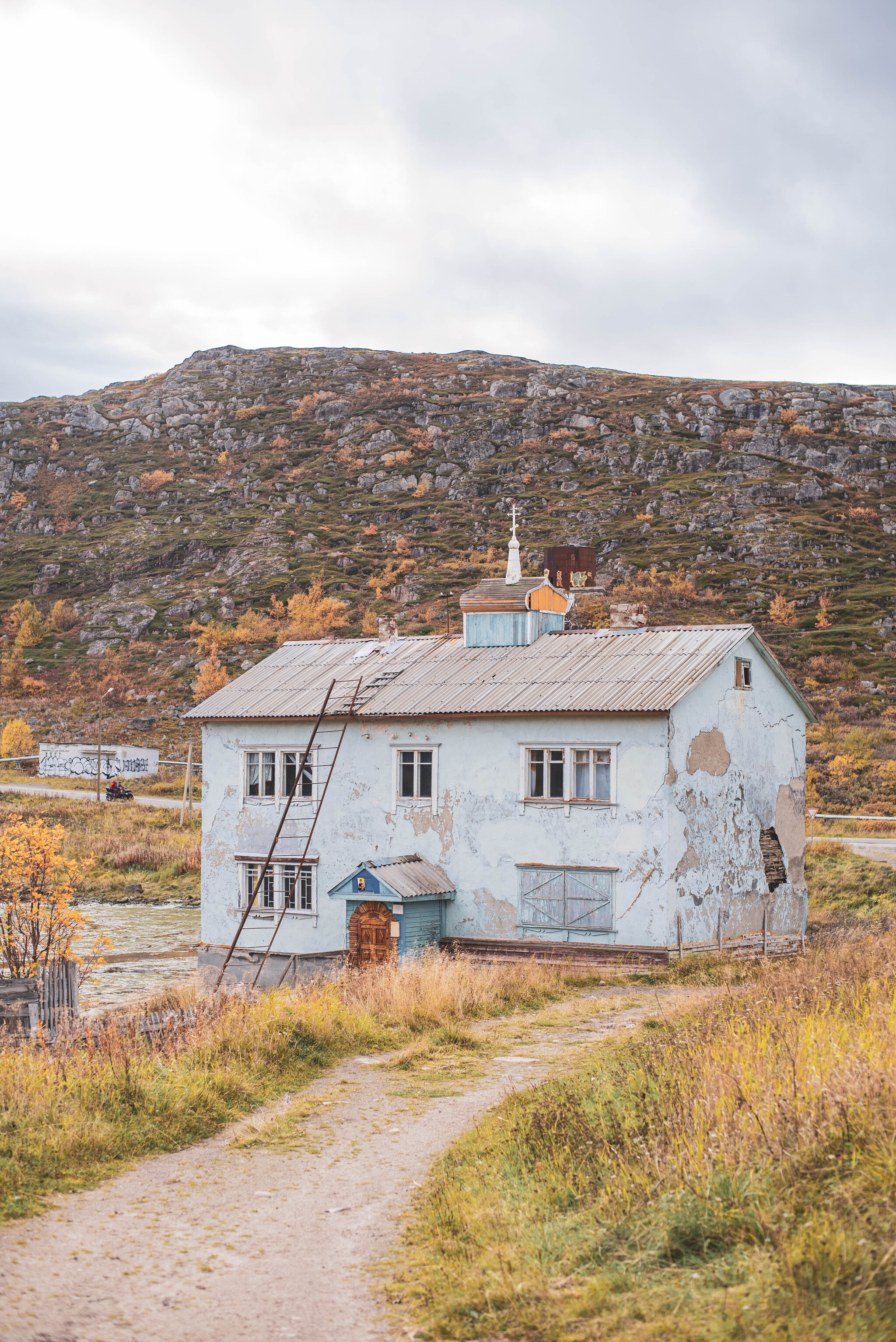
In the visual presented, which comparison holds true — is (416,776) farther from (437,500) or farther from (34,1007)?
(437,500)

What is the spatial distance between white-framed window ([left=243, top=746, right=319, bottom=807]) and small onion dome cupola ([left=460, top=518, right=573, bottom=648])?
186 inches

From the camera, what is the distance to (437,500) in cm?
11119

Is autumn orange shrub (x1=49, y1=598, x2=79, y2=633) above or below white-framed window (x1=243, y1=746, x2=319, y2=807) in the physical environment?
above

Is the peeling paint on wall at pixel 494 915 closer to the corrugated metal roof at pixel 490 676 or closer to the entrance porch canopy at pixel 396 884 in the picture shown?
the entrance porch canopy at pixel 396 884

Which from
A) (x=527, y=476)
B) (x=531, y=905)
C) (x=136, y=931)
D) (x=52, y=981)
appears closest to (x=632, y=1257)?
(x=52, y=981)

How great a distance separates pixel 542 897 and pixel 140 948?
1463 cm

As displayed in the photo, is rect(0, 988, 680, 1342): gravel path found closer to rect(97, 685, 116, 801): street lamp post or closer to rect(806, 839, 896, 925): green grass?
rect(806, 839, 896, 925): green grass

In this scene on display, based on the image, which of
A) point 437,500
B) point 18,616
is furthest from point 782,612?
point 18,616

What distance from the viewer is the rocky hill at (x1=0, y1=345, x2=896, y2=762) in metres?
82.5

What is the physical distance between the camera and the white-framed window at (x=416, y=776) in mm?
24250

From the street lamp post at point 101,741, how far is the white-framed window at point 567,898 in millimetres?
37513

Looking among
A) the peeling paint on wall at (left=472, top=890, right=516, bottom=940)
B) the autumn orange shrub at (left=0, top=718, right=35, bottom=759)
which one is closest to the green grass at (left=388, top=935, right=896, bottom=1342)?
the peeling paint on wall at (left=472, top=890, right=516, bottom=940)

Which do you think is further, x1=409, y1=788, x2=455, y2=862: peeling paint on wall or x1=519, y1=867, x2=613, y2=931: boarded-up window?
x1=409, y1=788, x2=455, y2=862: peeling paint on wall

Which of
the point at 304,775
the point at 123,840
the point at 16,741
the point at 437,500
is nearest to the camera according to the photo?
the point at 304,775
